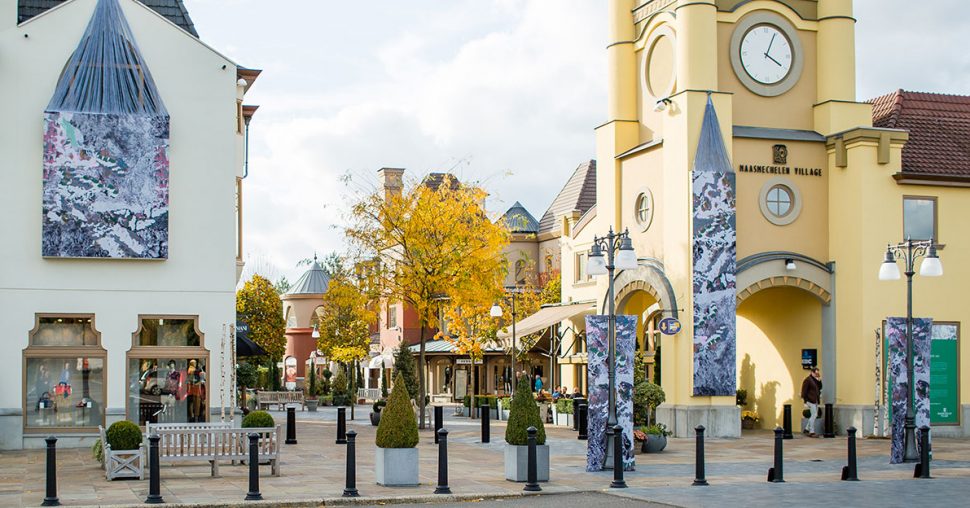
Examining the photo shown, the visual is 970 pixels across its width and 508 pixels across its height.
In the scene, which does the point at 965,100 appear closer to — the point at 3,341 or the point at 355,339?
the point at 3,341

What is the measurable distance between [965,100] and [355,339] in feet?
126

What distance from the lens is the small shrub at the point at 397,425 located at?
18.9 m

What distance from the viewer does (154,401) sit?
2764 centimetres

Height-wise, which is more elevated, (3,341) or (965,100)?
→ (965,100)

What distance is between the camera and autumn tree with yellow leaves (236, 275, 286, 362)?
57.5m

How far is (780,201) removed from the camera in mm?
32438

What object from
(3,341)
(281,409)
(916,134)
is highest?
(916,134)

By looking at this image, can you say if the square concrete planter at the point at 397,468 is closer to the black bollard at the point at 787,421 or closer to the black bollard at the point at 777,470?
the black bollard at the point at 777,470

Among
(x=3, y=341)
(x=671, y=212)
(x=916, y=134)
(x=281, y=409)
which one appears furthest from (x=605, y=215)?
(x=281, y=409)

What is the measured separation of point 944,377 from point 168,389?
66.1 ft

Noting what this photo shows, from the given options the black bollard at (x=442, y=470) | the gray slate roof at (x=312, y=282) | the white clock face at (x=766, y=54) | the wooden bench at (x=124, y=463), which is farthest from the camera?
A: the gray slate roof at (x=312, y=282)

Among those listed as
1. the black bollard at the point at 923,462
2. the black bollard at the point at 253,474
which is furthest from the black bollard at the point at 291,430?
the black bollard at the point at 923,462

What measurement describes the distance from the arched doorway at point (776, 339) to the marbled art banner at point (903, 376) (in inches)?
322

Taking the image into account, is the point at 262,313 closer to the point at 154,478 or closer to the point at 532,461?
the point at 532,461
